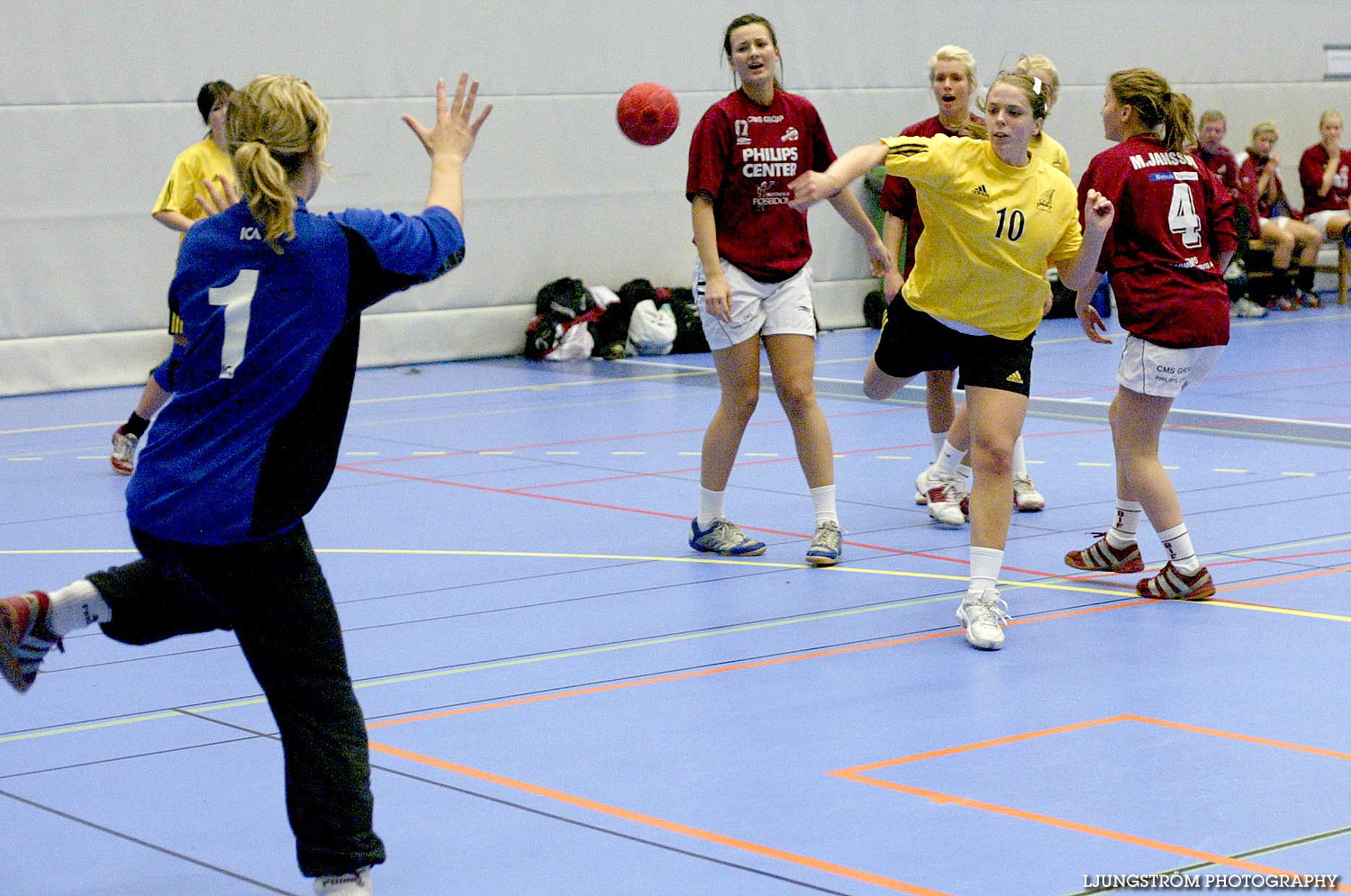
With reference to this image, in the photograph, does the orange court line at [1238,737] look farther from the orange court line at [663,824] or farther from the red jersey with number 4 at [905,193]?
the red jersey with number 4 at [905,193]

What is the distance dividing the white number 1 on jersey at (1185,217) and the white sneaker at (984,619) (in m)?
1.62

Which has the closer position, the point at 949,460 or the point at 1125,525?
the point at 1125,525

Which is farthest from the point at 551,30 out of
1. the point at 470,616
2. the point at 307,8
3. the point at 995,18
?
the point at 470,616

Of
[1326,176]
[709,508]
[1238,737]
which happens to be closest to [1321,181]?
[1326,176]

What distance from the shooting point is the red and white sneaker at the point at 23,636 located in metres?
3.67

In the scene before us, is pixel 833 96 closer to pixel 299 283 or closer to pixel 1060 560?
pixel 1060 560

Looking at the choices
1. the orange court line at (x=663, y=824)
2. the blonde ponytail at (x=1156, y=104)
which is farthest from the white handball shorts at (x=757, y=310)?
the orange court line at (x=663, y=824)

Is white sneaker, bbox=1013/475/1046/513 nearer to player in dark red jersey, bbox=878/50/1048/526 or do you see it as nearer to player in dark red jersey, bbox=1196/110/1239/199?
player in dark red jersey, bbox=878/50/1048/526

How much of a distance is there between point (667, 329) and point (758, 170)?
8522 millimetres

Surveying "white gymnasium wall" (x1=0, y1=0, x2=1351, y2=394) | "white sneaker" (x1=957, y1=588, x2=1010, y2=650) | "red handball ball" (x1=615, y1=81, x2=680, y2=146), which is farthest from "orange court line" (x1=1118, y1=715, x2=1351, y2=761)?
"white gymnasium wall" (x1=0, y1=0, x2=1351, y2=394)

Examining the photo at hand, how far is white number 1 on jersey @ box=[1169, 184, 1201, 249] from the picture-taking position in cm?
617

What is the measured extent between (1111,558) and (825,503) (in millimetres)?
1140

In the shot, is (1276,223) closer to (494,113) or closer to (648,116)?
(494,113)

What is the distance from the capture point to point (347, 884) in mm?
3352
